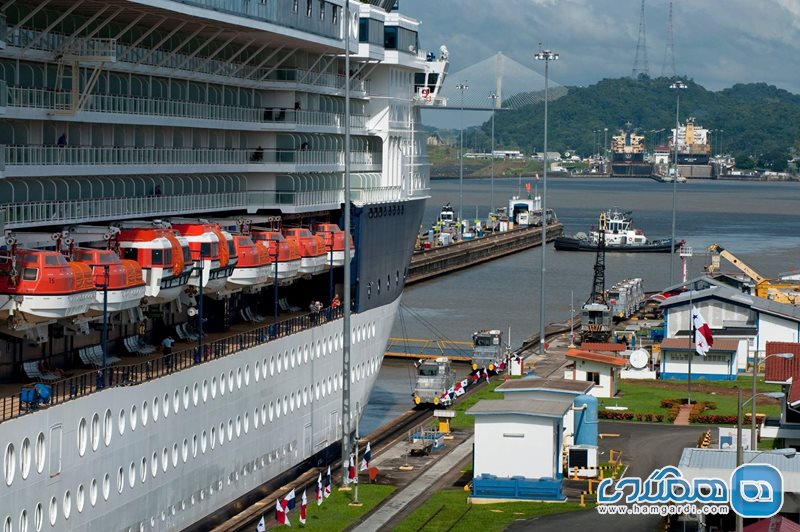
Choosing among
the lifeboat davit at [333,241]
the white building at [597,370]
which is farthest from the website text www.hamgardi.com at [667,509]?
the white building at [597,370]

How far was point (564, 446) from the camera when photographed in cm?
5553

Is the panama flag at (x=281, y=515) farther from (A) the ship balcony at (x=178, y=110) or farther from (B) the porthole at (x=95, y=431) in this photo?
(A) the ship balcony at (x=178, y=110)

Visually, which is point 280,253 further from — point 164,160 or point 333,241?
point 164,160

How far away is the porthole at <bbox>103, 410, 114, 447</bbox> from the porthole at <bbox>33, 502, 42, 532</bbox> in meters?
3.73

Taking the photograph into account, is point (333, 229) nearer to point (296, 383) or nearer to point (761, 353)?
point (296, 383)

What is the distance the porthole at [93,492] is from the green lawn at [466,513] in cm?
1060

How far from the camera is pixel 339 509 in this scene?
49.2m

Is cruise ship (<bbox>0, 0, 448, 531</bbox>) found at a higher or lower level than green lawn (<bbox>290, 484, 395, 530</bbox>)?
higher

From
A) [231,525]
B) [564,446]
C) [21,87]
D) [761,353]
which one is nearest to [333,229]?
[564,446]

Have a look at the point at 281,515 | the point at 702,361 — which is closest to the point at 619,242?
the point at 702,361

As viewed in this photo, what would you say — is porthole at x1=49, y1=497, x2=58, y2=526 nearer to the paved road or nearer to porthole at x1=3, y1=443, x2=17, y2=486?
porthole at x1=3, y1=443, x2=17, y2=486

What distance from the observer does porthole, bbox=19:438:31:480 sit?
113 ft

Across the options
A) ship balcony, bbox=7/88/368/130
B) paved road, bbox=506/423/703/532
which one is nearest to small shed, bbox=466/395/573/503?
paved road, bbox=506/423/703/532

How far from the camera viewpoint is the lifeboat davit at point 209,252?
159 ft
